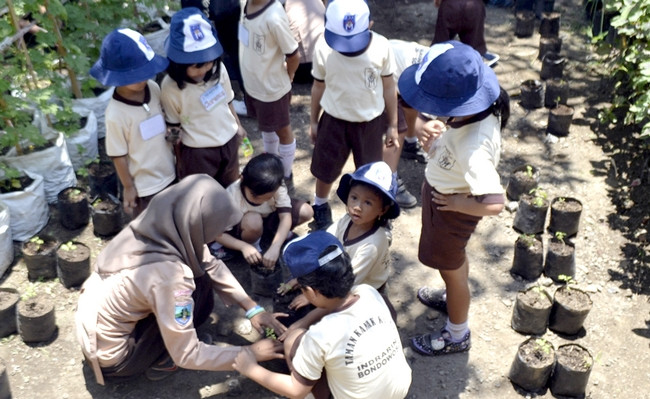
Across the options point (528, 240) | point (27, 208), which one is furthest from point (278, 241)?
point (27, 208)

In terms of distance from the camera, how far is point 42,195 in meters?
5.29

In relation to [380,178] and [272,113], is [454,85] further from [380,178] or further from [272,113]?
[272,113]

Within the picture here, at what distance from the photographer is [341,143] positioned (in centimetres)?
509

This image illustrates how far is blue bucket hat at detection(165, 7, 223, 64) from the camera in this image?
14.9 ft

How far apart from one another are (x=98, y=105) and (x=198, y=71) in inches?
71.8

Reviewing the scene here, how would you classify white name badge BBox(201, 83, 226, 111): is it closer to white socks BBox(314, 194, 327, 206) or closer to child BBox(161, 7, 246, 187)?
child BBox(161, 7, 246, 187)

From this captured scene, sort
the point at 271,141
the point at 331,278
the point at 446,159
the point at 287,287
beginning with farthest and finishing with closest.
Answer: the point at 271,141 < the point at 287,287 < the point at 446,159 < the point at 331,278

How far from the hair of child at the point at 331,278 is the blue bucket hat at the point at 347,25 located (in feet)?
5.57

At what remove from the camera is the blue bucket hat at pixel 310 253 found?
3449 mm

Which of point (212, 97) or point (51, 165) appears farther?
point (51, 165)

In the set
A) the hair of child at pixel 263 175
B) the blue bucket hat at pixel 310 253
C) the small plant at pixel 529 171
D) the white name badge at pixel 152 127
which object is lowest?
the small plant at pixel 529 171

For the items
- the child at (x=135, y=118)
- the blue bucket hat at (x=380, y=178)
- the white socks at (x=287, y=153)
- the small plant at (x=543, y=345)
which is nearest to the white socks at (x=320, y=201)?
the white socks at (x=287, y=153)

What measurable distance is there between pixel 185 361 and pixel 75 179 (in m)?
2.46

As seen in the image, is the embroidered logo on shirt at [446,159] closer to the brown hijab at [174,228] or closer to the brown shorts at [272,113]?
the brown hijab at [174,228]
